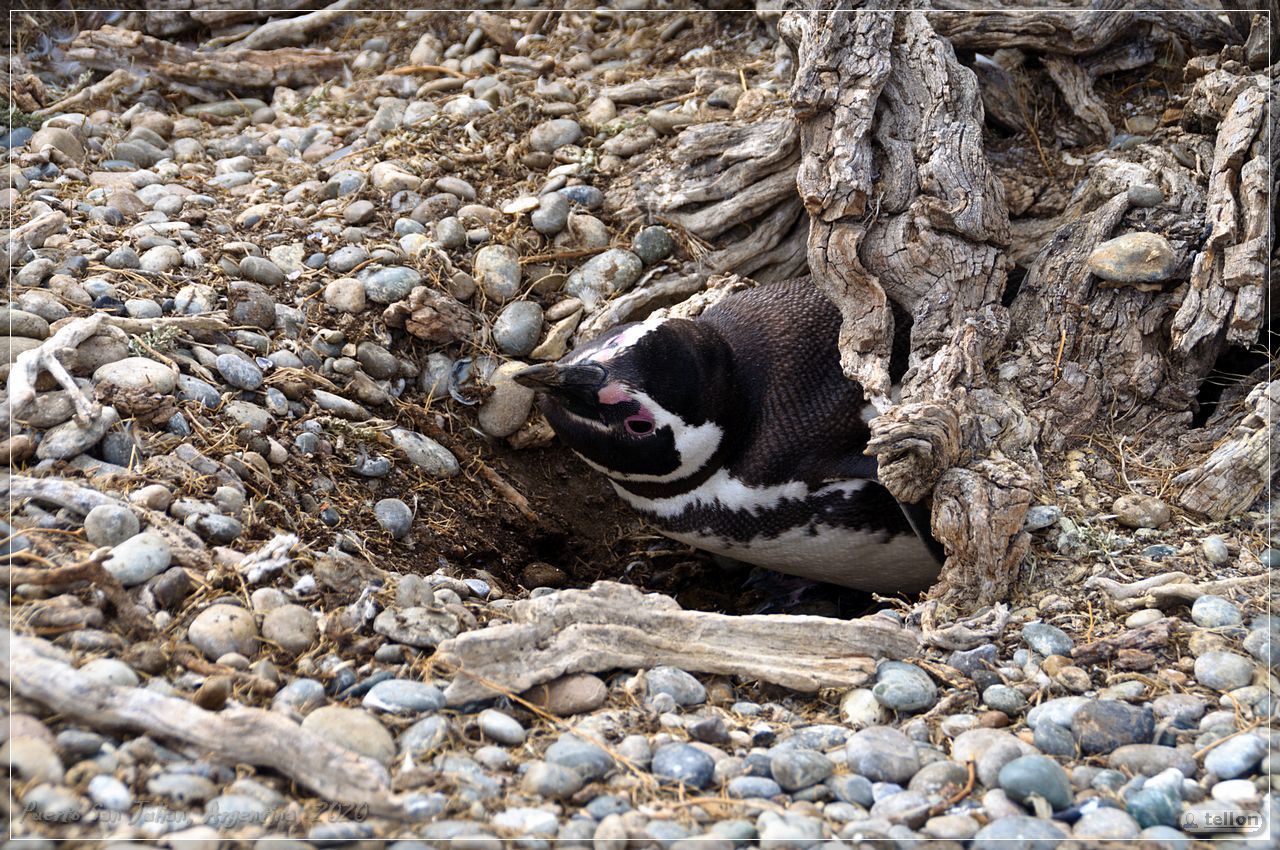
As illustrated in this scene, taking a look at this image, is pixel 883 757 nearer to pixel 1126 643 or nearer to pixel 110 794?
pixel 1126 643

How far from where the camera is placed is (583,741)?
1.74 metres

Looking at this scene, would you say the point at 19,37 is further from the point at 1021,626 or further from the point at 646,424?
the point at 1021,626

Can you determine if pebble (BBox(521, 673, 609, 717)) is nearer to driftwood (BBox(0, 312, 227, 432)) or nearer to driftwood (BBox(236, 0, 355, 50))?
driftwood (BBox(0, 312, 227, 432))

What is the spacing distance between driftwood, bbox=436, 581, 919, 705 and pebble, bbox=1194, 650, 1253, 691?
0.49 meters

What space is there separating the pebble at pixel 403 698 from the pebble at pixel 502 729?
8cm

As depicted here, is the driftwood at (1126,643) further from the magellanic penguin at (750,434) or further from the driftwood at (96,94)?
the driftwood at (96,94)

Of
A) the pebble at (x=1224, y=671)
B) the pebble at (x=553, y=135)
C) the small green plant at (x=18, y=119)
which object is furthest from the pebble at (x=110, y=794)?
the small green plant at (x=18, y=119)

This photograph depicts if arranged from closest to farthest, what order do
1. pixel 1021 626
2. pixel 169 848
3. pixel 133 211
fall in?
pixel 169 848
pixel 1021 626
pixel 133 211

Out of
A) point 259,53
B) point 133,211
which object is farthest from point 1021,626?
point 259,53

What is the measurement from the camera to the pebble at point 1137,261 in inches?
108

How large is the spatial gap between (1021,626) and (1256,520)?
2.04ft

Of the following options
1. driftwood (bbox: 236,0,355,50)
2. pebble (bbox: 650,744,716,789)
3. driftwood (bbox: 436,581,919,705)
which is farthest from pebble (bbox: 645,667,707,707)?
driftwood (bbox: 236,0,355,50)

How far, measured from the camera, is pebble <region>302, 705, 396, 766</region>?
1646mm

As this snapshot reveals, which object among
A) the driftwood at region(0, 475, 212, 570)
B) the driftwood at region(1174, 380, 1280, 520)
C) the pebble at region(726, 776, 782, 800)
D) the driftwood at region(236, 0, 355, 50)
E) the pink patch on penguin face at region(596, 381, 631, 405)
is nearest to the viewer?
the pebble at region(726, 776, 782, 800)
